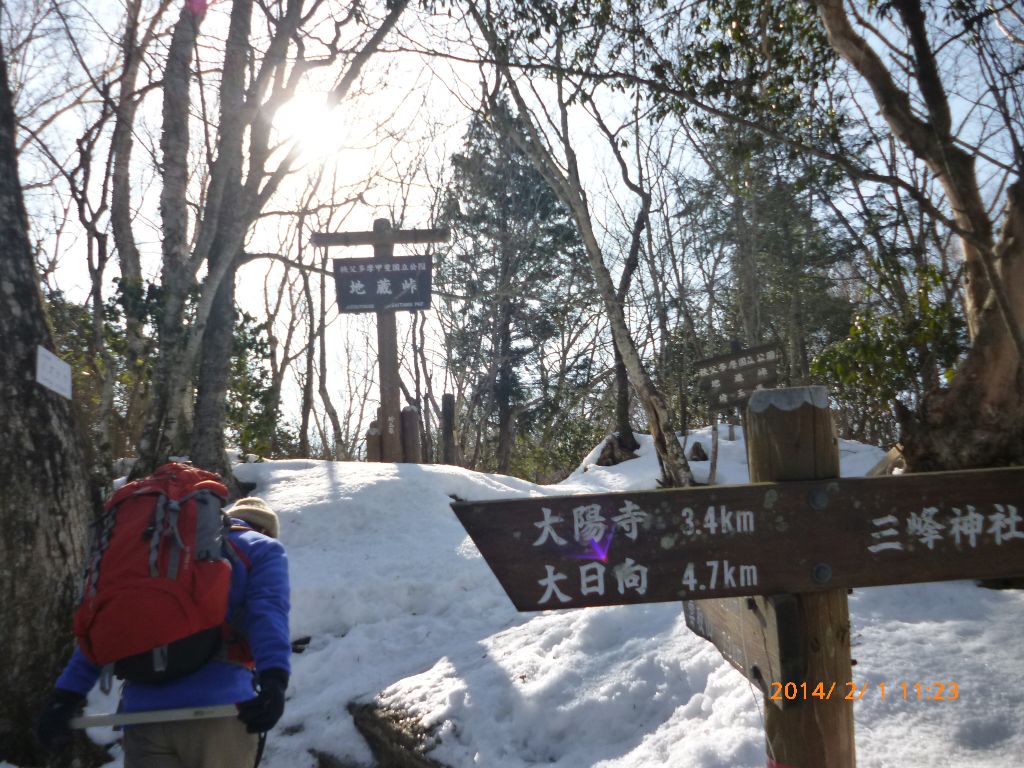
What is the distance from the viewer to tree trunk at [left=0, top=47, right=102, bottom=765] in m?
3.91

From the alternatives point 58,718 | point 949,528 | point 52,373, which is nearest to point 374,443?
point 52,373

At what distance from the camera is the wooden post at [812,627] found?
199cm

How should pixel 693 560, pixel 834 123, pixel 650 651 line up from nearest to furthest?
pixel 693 560 < pixel 650 651 < pixel 834 123

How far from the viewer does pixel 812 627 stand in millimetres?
1997

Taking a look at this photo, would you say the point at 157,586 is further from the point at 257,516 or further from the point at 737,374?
the point at 737,374

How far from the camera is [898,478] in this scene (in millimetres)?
1973

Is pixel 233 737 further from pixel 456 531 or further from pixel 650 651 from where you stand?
pixel 456 531

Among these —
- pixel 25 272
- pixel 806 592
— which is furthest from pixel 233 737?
pixel 25 272

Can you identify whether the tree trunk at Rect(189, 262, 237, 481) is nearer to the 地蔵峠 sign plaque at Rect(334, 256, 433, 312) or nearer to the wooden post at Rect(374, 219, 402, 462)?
the 地蔵峠 sign plaque at Rect(334, 256, 433, 312)

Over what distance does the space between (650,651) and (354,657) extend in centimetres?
236

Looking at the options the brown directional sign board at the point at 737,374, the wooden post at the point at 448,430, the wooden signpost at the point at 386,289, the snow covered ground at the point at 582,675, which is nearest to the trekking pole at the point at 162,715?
the snow covered ground at the point at 582,675

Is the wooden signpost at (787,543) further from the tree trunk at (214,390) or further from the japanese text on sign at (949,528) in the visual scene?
the tree trunk at (214,390)

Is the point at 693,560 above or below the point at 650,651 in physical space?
above

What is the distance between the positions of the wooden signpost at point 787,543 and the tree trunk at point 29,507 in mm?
3186
